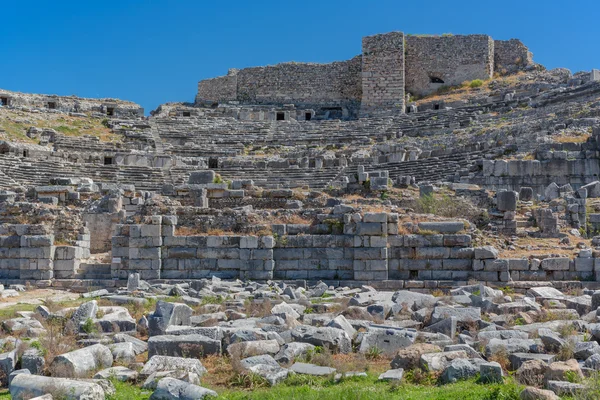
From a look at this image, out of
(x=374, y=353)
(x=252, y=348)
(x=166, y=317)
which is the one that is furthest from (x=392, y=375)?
(x=166, y=317)

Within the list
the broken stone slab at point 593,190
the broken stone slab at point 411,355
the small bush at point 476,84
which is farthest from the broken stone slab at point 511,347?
the small bush at point 476,84

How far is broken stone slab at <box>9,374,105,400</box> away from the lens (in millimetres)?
5141

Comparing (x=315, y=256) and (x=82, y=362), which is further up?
(x=315, y=256)

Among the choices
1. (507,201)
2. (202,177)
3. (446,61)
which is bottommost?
(507,201)

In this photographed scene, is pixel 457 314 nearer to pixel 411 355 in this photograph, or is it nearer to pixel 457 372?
pixel 411 355

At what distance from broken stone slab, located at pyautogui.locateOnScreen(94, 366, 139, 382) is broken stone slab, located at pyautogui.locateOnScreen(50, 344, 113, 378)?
14 centimetres

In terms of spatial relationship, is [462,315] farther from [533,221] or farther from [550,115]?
[550,115]

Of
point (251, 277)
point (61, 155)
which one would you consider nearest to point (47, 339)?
point (251, 277)

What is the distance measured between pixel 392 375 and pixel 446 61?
4142 cm

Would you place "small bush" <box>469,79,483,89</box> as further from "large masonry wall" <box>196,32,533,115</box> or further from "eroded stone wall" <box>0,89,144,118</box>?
"eroded stone wall" <box>0,89,144,118</box>

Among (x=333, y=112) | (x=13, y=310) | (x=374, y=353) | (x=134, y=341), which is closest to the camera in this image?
(x=374, y=353)

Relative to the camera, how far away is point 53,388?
5.19 m

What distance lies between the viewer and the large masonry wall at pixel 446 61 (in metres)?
44.2

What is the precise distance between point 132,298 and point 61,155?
68.5 ft
